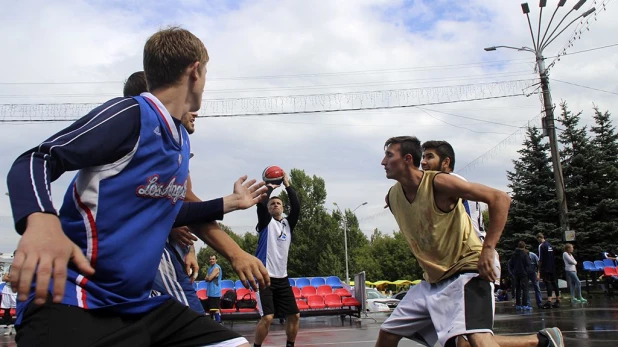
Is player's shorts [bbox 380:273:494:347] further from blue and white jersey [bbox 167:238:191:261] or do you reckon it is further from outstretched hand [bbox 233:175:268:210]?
outstretched hand [bbox 233:175:268:210]

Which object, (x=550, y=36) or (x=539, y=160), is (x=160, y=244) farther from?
(x=539, y=160)

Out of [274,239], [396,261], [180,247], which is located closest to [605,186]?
[274,239]

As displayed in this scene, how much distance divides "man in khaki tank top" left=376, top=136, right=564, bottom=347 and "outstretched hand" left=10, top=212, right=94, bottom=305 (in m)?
2.98

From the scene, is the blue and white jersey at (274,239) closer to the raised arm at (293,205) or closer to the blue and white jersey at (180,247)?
the raised arm at (293,205)

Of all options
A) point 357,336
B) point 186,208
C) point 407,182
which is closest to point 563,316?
point 357,336

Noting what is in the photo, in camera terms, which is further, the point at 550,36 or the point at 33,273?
the point at 550,36

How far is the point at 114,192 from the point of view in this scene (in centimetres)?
214

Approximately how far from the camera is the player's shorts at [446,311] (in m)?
4.07

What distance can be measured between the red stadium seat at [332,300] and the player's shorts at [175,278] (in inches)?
428

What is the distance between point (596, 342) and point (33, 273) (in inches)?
287

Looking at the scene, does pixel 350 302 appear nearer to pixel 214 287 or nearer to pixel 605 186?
pixel 214 287

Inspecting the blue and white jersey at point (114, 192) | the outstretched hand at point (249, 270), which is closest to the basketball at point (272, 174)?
the outstretched hand at point (249, 270)

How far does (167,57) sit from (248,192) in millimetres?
834

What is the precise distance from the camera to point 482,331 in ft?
13.2
